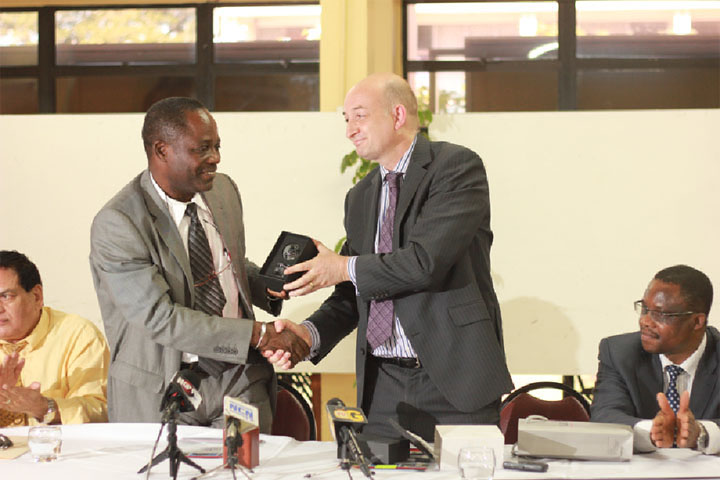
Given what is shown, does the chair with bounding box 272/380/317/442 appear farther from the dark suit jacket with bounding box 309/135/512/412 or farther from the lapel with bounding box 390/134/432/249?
the lapel with bounding box 390/134/432/249

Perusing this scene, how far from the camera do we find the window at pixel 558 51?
21.4 feet

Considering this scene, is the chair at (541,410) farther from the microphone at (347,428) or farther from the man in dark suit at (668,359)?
the microphone at (347,428)

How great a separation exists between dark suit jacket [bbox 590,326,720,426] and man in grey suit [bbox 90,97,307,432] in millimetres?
1091

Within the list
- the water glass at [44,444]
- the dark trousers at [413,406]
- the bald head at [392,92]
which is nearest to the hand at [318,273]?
the dark trousers at [413,406]

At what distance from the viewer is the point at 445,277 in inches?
121

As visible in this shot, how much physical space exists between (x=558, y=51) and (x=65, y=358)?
13.8ft

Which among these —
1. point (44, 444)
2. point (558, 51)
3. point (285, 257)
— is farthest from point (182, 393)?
point (558, 51)

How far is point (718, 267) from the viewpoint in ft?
15.1

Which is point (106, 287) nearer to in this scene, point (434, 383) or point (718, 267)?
point (434, 383)

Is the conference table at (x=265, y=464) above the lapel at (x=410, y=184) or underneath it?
underneath

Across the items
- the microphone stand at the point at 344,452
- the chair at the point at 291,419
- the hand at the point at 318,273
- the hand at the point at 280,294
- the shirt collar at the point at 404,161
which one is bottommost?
the chair at the point at 291,419

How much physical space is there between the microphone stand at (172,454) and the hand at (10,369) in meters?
0.99

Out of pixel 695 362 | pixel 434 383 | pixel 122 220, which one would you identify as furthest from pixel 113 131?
pixel 695 362

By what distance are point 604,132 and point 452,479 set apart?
2799mm
